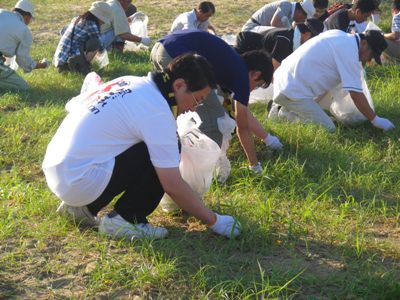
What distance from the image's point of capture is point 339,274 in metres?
2.74

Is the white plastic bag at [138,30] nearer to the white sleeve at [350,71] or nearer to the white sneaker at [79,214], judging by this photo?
the white sleeve at [350,71]

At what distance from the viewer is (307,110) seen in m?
4.95

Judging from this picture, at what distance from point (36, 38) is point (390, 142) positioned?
6.92 meters

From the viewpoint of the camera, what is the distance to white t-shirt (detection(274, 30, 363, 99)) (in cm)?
451

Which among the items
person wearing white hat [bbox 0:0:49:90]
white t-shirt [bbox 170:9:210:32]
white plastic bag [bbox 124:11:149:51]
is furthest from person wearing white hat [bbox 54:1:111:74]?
white plastic bag [bbox 124:11:149:51]

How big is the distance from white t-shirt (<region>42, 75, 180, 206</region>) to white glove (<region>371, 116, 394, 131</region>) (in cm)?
229

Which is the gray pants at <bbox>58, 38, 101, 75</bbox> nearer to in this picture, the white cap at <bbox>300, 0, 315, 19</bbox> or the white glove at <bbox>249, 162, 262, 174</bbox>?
the white cap at <bbox>300, 0, 315, 19</bbox>

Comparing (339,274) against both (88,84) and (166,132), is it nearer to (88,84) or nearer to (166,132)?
(166,132)

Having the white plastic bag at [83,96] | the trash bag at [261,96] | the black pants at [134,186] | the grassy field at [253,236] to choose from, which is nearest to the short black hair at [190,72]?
the black pants at [134,186]

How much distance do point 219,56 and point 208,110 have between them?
42 centimetres

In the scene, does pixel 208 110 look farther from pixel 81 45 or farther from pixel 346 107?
pixel 81 45

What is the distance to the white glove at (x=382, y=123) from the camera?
4613mm

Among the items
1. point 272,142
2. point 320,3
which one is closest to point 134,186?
point 272,142

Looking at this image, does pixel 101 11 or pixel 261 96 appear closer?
pixel 261 96
